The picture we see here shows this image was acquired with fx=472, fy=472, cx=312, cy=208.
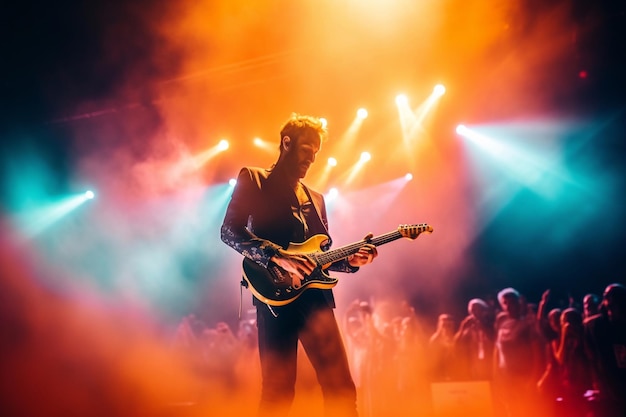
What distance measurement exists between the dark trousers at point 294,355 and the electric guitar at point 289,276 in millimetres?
75

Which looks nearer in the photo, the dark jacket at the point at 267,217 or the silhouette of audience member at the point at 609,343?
the dark jacket at the point at 267,217

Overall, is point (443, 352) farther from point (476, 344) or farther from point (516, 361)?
point (516, 361)

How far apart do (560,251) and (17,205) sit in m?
10.4

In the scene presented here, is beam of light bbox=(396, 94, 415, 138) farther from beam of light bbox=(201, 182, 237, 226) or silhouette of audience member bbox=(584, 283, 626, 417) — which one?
silhouette of audience member bbox=(584, 283, 626, 417)

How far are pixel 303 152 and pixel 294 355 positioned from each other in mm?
1260

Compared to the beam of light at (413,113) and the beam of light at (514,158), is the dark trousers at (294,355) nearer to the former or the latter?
the beam of light at (413,113)

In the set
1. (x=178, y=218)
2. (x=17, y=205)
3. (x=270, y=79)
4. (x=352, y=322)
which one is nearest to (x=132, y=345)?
(x=178, y=218)

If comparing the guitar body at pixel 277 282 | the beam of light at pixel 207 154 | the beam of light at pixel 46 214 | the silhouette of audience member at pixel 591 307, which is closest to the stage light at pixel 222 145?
the beam of light at pixel 207 154

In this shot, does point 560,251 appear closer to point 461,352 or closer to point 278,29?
point 461,352

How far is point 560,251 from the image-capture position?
9.53m

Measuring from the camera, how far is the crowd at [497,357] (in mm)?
5453

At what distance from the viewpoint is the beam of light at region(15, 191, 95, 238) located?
857cm

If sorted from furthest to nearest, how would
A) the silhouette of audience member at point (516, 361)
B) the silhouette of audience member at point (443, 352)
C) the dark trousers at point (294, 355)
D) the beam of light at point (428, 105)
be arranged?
the beam of light at point (428, 105)
the silhouette of audience member at point (443, 352)
the silhouette of audience member at point (516, 361)
the dark trousers at point (294, 355)

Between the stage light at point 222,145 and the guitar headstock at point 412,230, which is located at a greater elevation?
the stage light at point 222,145
